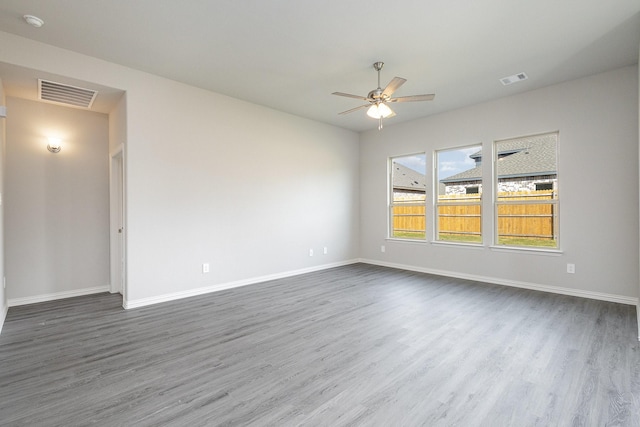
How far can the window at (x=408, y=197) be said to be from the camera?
6.16 meters

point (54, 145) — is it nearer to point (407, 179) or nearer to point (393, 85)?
point (393, 85)

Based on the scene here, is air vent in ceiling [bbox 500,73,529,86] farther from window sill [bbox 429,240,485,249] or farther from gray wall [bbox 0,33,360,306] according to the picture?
gray wall [bbox 0,33,360,306]

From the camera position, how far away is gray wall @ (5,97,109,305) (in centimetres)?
408

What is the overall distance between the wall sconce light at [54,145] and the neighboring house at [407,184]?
573 cm

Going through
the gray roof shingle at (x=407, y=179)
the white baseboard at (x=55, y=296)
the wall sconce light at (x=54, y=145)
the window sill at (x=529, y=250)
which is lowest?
the white baseboard at (x=55, y=296)

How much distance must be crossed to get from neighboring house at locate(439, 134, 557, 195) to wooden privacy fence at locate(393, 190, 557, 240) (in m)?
0.13

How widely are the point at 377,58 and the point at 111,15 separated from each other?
8.94ft

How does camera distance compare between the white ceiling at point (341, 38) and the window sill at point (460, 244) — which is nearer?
the white ceiling at point (341, 38)

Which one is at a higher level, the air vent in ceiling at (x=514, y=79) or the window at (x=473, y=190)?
the air vent in ceiling at (x=514, y=79)

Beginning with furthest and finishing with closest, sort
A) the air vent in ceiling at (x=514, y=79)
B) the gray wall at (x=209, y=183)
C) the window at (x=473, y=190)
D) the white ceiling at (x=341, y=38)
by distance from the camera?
1. the window at (x=473, y=190)
2. the air vent in ceiling at (x=514, y=79)
3. the gray wall at (x=209, y=183)
4. the white ceiling at (x=341, y=38)

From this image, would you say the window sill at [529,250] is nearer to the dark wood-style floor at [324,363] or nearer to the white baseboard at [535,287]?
the white baseboard at [535,287]

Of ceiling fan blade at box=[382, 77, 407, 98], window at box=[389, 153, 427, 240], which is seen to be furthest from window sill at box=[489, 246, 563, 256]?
ceiling fan blade at box=[382, 77, 407, 98]

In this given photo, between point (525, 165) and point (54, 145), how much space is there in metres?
6.94

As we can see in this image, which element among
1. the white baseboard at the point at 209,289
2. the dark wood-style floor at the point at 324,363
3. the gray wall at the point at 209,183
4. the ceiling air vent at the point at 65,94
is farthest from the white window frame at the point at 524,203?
the ceiling air vent at the point at 65,94
